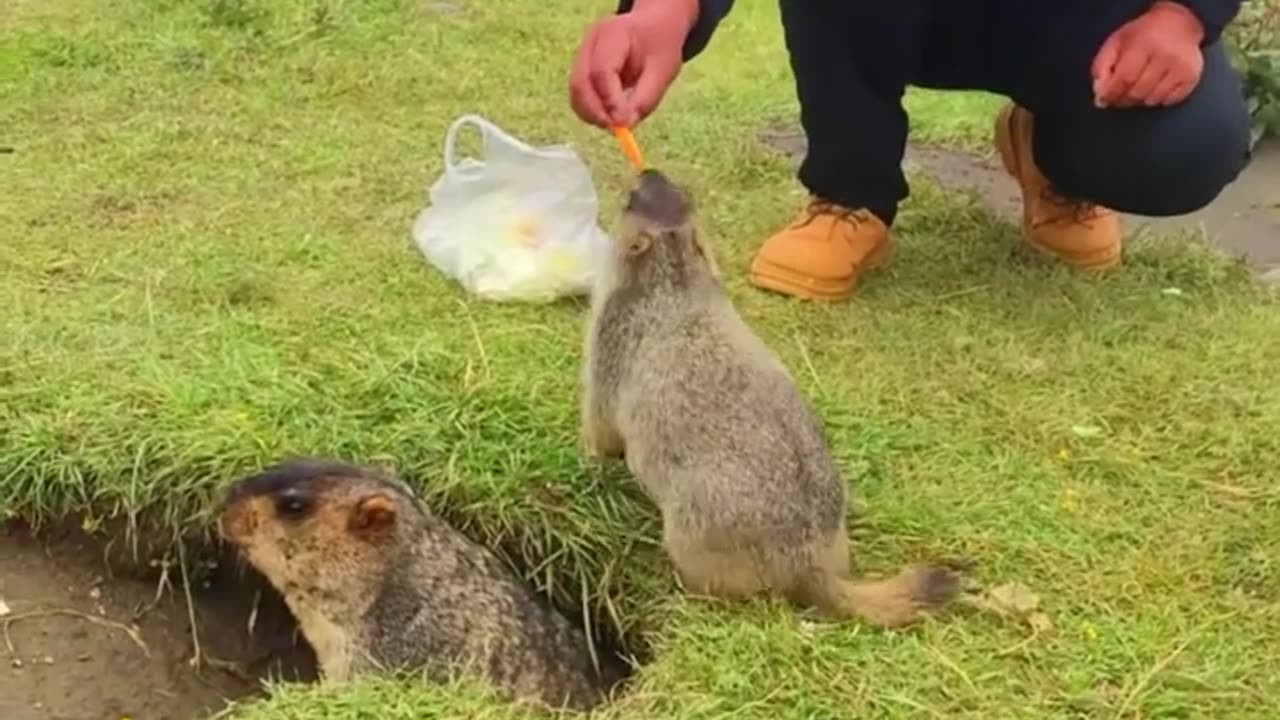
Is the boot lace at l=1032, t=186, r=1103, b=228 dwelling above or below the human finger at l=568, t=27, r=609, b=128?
below

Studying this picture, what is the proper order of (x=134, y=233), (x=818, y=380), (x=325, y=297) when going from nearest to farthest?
(x=818, y=380) → (x=325, y=297) → (x=134, y=233)

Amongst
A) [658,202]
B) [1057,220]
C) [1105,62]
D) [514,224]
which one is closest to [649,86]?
[658,202]

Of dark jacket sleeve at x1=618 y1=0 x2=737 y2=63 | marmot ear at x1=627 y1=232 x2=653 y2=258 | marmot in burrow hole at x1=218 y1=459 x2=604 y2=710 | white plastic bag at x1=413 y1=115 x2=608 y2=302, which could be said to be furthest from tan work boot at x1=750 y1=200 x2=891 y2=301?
marmot in burrow hole at x1=218 y1=459 x2=604 y2=710

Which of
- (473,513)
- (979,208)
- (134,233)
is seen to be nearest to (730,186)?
(979,208)

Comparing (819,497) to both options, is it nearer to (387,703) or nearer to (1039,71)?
(387,703)

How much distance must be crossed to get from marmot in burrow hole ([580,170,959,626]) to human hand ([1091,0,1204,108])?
2.87 feet

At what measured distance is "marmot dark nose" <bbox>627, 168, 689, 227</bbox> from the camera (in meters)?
2.98

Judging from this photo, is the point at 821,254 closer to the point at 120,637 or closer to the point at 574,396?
the point at 574,396

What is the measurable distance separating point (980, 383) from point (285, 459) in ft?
3.81

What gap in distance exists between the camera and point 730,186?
14.1 ft

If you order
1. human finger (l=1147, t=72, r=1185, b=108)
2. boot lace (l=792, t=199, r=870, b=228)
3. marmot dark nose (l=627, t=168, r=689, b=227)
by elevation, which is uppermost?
marmot dark nose (l=627, t=168, r=689, b=227)

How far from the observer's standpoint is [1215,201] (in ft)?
14.5

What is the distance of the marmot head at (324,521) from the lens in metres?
2.77

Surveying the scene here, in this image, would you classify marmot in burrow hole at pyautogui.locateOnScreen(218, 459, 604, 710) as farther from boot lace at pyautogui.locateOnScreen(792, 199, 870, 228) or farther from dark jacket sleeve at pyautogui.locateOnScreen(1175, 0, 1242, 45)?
dark jacket sleeve at pyautogui.locateOnScreen(1175, 0, 1242, 45)
